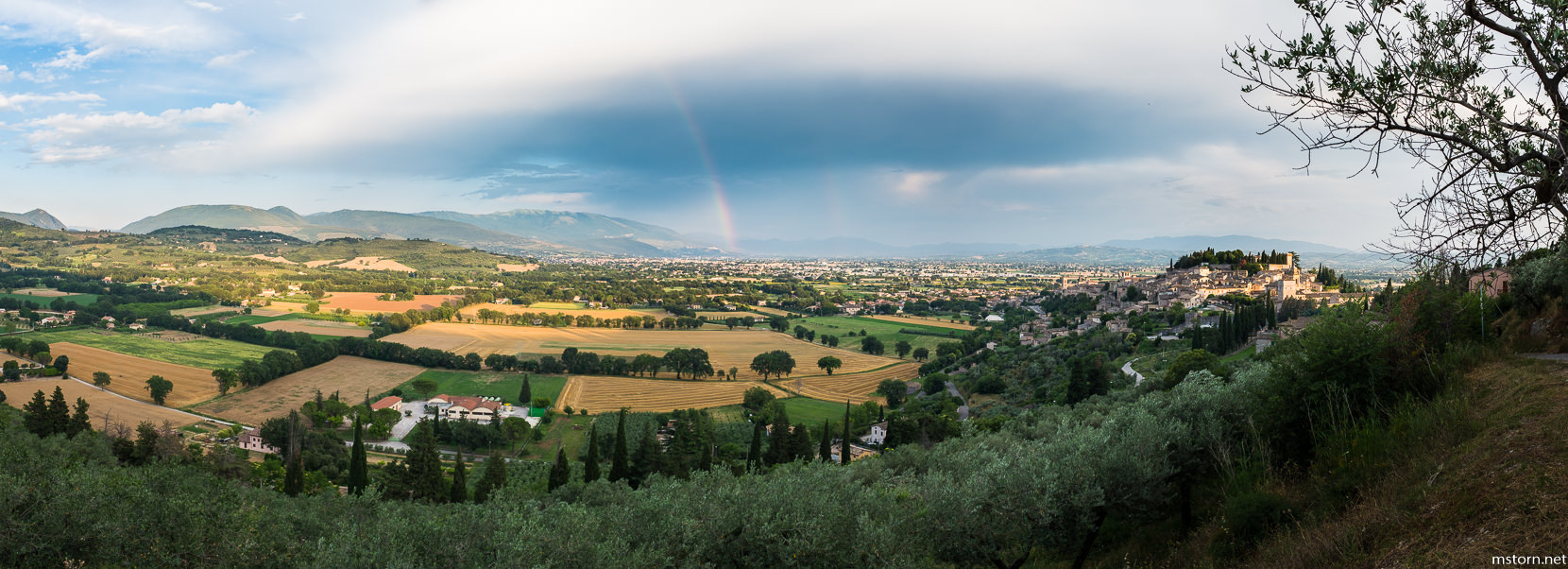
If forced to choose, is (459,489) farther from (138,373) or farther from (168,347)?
(168,347)

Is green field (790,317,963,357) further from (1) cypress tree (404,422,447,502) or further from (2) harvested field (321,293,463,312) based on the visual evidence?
(2) harvested field (321,293,463,312)

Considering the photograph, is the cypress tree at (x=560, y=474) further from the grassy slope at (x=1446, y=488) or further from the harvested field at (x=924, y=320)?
the harvested field at (x=924, y=320)

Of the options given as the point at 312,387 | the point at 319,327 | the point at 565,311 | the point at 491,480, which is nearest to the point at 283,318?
the point at 319,327

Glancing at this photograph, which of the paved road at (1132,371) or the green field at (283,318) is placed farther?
the green field at (283,318)

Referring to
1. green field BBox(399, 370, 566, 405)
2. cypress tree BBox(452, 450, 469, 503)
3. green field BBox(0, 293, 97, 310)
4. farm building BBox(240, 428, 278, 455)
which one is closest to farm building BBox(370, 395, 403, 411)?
green field BBox(399, 370, 566, 405)

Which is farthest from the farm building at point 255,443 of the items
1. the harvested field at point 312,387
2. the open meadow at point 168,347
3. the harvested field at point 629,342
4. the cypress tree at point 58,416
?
the harvested field at point 629,342
